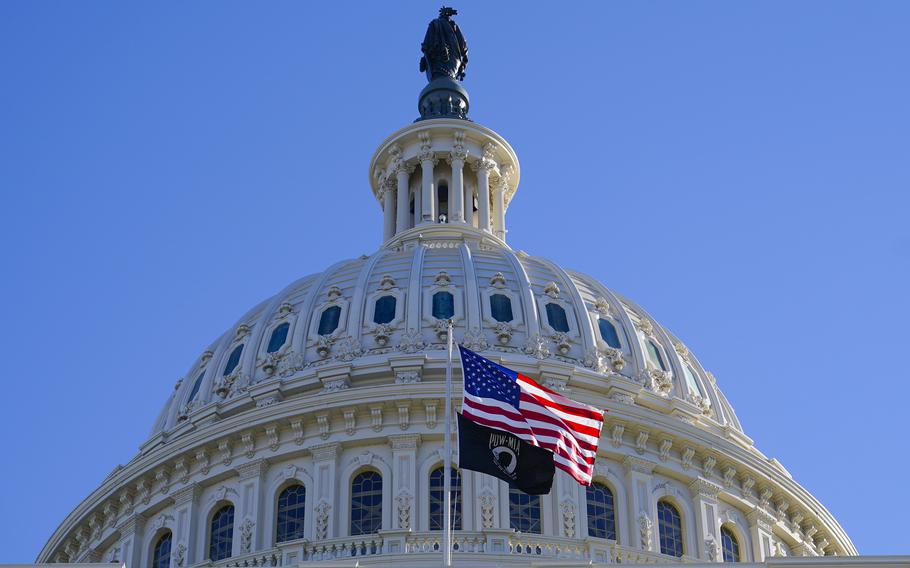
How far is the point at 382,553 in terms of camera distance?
67438 mm

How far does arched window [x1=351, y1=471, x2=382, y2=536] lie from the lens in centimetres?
7156

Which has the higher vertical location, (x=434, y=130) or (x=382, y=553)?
(x=434, y=130)

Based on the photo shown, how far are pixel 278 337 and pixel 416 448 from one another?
10531 millimetres

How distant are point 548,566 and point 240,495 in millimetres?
26162

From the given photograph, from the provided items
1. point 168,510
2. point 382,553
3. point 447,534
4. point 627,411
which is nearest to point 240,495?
point 168,510

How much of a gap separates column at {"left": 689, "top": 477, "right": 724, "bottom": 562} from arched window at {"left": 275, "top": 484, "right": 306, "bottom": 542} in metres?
13.0

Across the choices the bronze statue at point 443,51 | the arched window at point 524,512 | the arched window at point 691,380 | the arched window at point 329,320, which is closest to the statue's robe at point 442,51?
the bronze statue at point 443,51

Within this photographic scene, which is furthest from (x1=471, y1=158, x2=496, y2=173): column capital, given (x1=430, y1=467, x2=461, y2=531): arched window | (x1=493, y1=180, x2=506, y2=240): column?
(x1=430, y1=467, x2=461, y2=531): arched window

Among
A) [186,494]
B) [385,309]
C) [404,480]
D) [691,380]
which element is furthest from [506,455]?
[691,380]

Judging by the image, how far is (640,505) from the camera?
73.4m

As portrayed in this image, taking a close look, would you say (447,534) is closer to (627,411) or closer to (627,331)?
(627,411)

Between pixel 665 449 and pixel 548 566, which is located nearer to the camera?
pixel 548 566

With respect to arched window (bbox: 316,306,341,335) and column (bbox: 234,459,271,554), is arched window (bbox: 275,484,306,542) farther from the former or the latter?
arched window (bbox: 316,306,341,335)

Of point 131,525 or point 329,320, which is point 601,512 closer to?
point 329,320
